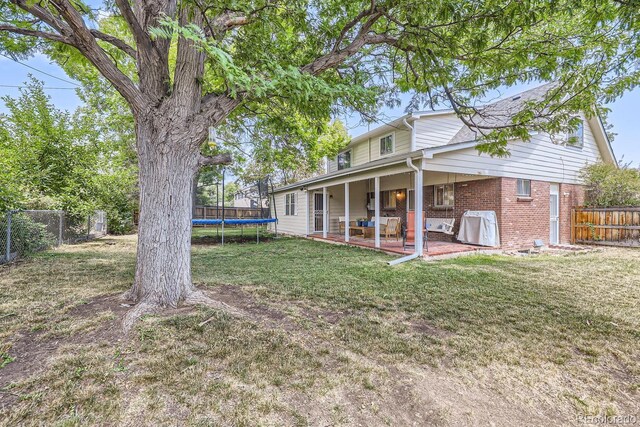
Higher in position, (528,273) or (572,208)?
(572,208)

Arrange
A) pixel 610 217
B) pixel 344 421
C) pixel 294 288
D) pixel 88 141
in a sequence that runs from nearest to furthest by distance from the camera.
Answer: pixel 344 421 → pixel 294 288 → pixel 610 217 → pixel 88 141

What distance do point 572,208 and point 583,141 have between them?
8.45 feet

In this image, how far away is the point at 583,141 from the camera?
10945mm

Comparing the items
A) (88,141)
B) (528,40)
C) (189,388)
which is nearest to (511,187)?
(528,40)

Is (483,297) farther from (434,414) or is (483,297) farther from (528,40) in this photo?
(528,40)

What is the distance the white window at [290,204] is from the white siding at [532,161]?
372 inches

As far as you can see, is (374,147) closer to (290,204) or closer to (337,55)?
(290,204)

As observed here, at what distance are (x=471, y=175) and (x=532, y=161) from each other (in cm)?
252

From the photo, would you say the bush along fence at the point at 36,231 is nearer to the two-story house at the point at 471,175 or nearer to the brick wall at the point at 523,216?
the two-story house at the point at 471,175

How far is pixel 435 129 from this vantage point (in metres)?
11.2

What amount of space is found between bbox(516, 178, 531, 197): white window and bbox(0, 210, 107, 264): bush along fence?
13.8 meters

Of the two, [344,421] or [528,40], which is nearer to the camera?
[344,421]

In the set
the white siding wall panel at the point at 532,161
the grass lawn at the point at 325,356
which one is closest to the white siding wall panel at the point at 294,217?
the white siding wall panel at the point at 532,161

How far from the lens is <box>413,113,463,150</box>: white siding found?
10.8 m
